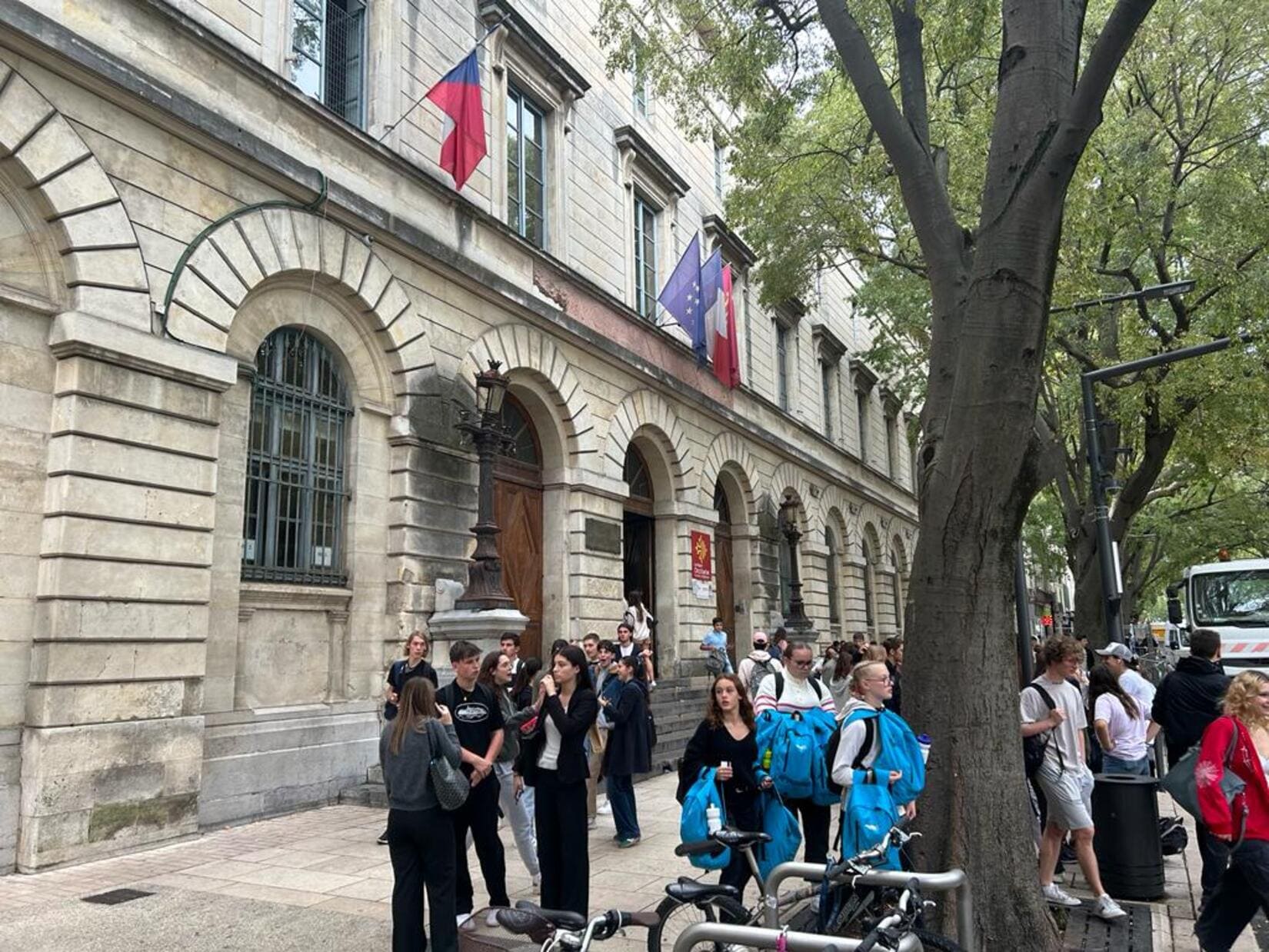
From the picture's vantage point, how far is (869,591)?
30891mm

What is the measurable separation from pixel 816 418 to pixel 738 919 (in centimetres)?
2503

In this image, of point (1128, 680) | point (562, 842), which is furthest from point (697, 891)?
point (1128, 680)

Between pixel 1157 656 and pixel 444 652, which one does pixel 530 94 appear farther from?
pixel 1157 656

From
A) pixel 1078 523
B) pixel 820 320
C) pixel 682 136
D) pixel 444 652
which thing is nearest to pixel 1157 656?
pixel 1078 523

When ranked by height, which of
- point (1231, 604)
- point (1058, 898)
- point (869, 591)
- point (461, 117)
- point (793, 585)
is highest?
point (461, 117)

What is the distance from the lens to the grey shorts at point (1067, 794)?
6230 millimetres

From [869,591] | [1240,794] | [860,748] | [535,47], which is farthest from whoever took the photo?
[869,591]

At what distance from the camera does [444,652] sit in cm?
1123

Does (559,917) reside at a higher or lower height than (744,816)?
higher

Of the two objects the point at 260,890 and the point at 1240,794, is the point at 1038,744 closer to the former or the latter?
the point at 1240,794

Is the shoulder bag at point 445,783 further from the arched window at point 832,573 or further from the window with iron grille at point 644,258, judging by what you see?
the arched window at point 832,573

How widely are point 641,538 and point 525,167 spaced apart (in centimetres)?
756

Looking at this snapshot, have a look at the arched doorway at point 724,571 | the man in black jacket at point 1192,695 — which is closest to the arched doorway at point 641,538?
the arched doorway at point 724,571

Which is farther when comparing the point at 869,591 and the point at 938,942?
the point at 869,591
